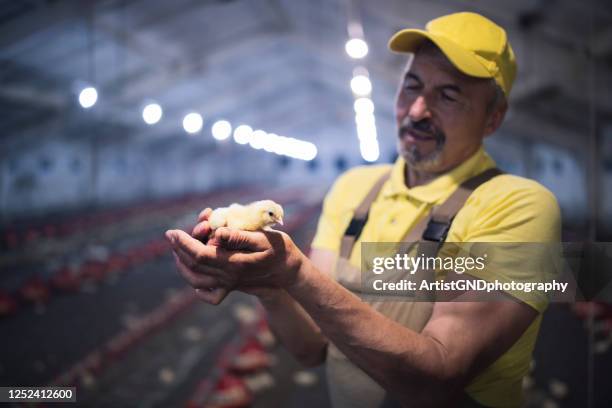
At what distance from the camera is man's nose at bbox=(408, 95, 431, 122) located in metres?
1.07

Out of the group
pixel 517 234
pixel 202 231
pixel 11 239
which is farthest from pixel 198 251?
pixel 11 239

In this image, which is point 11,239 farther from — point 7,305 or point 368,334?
point 368,334

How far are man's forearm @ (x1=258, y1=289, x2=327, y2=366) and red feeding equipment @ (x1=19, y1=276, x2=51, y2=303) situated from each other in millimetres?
2701

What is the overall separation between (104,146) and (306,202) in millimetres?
1620

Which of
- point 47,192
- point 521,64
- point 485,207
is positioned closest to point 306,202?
point 485,207

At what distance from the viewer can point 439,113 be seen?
3.54ft

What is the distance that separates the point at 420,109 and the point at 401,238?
12.2 inches

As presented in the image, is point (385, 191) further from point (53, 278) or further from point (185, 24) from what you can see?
point (53, 278)

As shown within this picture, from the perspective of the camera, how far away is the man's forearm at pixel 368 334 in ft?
2.74

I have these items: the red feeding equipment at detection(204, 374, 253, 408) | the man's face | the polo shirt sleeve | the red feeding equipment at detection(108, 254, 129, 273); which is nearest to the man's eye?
the man's face

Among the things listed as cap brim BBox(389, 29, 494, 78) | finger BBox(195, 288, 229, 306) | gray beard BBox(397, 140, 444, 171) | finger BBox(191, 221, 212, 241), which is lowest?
finger BBox(195, 288, 229, 306)

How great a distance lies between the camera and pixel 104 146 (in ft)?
9.24

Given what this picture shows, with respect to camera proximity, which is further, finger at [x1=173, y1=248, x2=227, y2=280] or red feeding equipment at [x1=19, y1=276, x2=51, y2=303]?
red feeding equipment at [x1=19, y1=276, x2=51, y2=303]

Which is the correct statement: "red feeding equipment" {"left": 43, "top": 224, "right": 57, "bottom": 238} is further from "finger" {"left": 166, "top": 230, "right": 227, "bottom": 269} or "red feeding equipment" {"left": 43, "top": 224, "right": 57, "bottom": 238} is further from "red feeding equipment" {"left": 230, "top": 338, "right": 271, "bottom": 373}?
"finger" {"left": 166, "top": 230, "right": 227, "bottom": 269}
